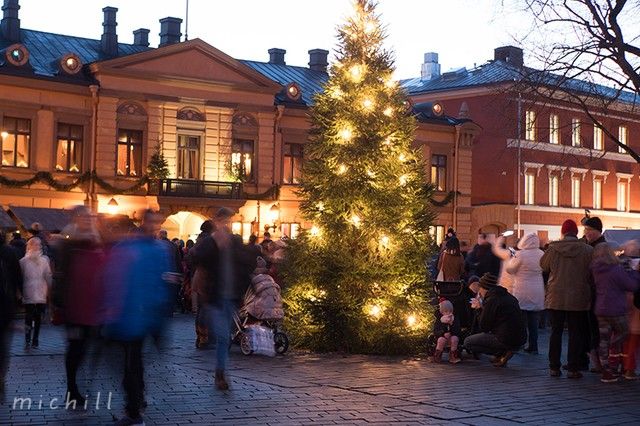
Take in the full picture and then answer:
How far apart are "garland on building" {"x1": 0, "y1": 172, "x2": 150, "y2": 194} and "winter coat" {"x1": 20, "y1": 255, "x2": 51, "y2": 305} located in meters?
22.9

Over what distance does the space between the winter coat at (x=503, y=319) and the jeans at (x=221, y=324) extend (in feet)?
15.2

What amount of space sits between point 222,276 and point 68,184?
30.3 m

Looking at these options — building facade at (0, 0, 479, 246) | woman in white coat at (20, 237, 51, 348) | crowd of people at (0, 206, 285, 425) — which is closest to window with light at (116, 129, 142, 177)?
building facade at (0, 0, 479, 246)

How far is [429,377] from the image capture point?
1379 cm

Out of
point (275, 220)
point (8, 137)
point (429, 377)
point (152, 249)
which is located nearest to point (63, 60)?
point (8, 137)

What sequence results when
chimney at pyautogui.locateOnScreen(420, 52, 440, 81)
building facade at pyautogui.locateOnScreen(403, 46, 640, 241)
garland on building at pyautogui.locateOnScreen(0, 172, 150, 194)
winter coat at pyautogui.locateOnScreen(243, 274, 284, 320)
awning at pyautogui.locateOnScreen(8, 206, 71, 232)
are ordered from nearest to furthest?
winter coat at pyautogui.locateOnScreen(243, 274, 284, 320)
awning at pyautogui.locateOnScreen(8, 206, 71, 232)
garland on building at pyautogui.locateOnScreen(0, 172, 150, 194)
building facade at pyautogui.locateOnScreen(403, 46, 640, 241)
chimney at pyautogui.locateOnScreen(420, 52, 440, 81)

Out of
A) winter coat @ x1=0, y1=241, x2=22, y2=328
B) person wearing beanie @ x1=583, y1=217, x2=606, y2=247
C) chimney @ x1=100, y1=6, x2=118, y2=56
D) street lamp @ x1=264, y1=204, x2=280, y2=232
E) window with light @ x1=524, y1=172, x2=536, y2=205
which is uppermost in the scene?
chimney @ x1=100, y1=6, x2=118, y2=56

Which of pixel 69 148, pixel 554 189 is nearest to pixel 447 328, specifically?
pixel 69 148

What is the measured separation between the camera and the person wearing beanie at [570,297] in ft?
45.8

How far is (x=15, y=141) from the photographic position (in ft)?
132

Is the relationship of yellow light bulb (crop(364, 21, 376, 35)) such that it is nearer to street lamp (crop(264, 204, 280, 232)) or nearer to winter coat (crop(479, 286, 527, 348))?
winter coat (crop(479, 286, 527, 348))

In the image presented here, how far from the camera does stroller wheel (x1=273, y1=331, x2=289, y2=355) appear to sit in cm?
1631

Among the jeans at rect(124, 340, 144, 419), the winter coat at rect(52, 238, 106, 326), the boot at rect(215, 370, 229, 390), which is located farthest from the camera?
the boot at rect(215, 370, 229, 390)

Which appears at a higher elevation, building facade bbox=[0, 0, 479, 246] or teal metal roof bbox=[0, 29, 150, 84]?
teal metal roof bbox=[0, 29, 150, 84]
